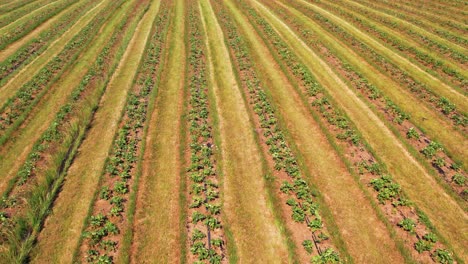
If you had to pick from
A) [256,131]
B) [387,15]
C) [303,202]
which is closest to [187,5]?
[387,15]

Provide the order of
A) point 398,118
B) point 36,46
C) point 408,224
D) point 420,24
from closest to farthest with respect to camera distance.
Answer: point 408,224
point 398,118
point 36,46
point 420,24

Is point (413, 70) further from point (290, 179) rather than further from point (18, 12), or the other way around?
A: point (18, 12)

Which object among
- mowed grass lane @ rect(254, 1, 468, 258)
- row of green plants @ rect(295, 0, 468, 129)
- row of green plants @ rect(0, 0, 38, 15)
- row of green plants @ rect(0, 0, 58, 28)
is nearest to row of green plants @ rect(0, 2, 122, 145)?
row of green plants @ rect(0, 0, 58, 28)

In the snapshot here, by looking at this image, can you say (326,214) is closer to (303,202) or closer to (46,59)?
(303,202)

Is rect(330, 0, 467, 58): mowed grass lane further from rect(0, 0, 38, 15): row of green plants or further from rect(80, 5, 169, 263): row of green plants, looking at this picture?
rect(0, 0, 38, 15): row of green plants

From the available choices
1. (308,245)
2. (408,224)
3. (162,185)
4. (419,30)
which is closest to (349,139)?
(408,224)

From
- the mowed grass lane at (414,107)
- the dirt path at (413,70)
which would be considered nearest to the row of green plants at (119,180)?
the mowed grass lane at (414,107)

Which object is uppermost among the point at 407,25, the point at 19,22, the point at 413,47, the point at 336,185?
the point at 407,25

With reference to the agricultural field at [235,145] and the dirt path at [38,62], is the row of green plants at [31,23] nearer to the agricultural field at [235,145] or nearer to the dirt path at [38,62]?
the agricultural field at [235,145]
